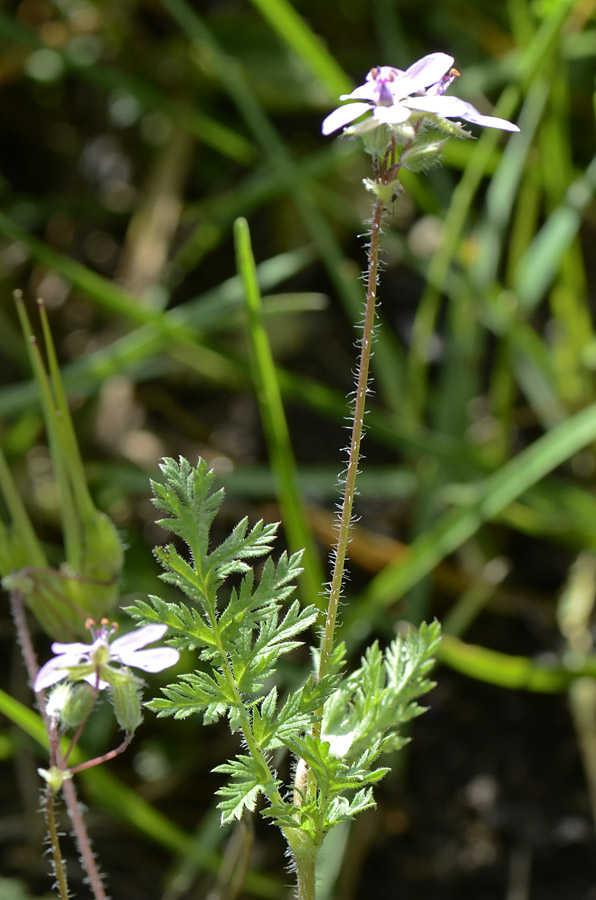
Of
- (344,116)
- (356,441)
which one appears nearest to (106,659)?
(356,441)

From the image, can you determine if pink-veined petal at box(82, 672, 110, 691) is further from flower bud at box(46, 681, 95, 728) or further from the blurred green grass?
the blurred green grass

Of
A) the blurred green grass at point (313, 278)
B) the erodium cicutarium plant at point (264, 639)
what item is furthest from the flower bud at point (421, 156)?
the blurred green grass at point (313, 278)

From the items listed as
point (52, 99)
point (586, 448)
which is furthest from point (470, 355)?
point (52, 99)

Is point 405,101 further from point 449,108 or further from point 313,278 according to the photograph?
point 313,278

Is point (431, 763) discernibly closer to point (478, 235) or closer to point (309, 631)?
point (309, 631)

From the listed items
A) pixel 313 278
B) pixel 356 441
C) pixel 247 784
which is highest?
pixel 313 278

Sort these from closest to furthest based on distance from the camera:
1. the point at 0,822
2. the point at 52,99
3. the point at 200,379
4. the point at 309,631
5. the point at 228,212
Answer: the point at 0,822
the point at 309,631
the point at 228,212
the point at 200,379
the point at 52,99

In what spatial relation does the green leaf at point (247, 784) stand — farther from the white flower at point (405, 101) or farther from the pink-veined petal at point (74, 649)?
the white flower at point (405, 101)

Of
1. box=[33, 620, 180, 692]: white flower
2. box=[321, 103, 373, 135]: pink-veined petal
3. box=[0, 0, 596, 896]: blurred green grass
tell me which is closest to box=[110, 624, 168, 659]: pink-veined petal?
box=[33, 620, 180, 692]: white flower
